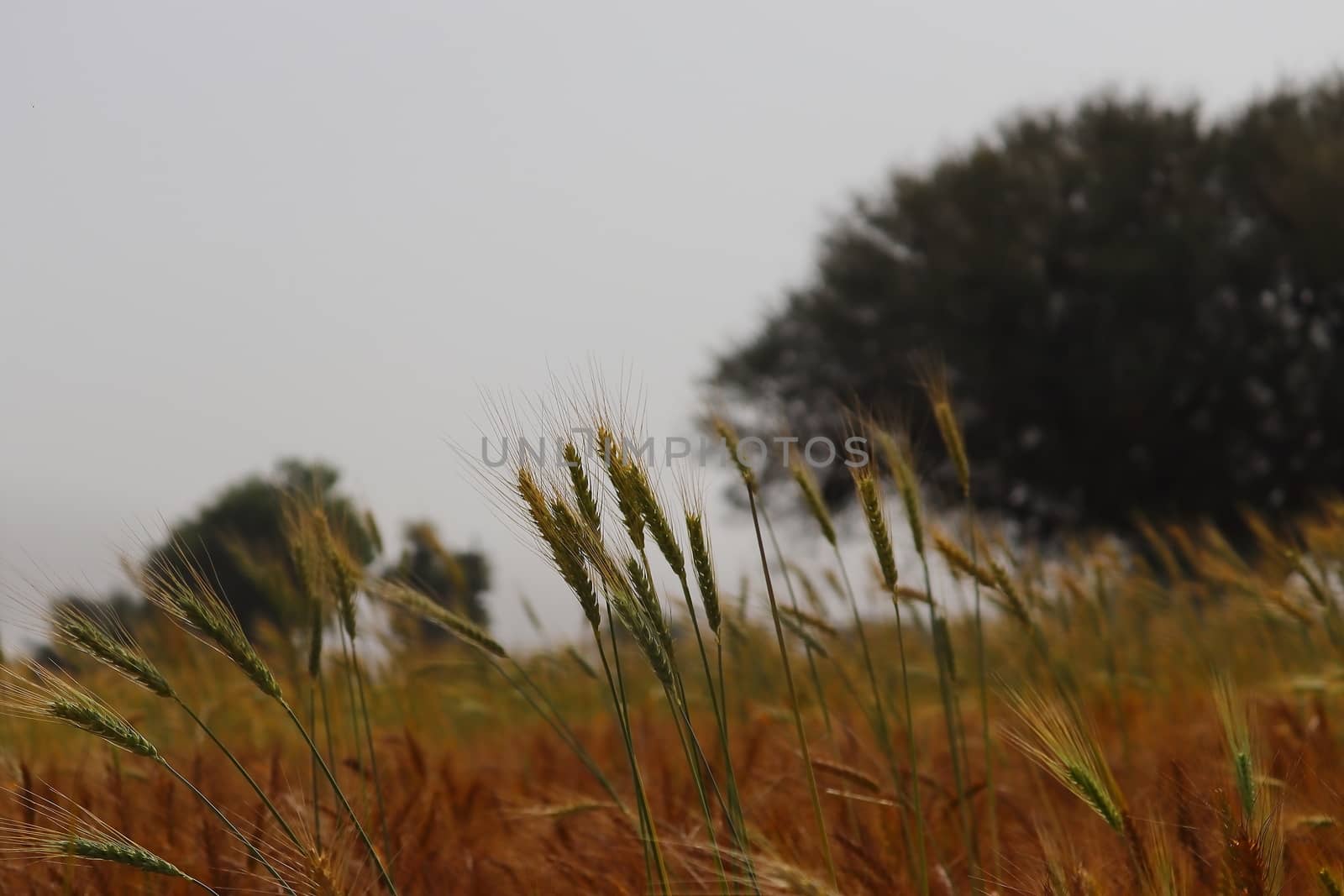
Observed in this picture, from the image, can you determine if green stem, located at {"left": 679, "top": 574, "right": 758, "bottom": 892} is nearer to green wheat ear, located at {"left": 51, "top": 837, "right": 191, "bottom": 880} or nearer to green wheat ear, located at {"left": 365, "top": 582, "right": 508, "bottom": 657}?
green wheat ear, located at {"left": 365, "top": 582, "right": 508, "bottom": 657}

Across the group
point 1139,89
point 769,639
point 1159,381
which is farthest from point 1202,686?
point 1139,89

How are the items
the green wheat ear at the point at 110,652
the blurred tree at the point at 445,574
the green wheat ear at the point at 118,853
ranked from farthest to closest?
the blurred tree at the point at 445,574 → the green wheat ear at the point at 110,652 → the green wheat ear at the point at 118,853

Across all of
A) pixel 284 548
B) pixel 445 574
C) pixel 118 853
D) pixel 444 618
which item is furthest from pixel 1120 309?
pixel 118 853

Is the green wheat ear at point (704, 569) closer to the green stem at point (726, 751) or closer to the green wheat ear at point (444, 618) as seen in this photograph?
the green stem at point (726, 751)

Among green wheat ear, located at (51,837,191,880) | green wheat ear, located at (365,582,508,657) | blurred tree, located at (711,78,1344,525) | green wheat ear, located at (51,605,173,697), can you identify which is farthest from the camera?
blurred tree, located at (711,78,1344,525)

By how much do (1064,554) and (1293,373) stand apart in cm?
394

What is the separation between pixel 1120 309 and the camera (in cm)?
1583

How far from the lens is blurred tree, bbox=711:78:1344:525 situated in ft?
50.8

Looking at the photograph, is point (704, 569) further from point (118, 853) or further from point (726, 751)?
point (118, 853)

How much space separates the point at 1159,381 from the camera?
15.4 m

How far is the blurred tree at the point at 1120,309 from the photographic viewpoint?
15477 millimetres

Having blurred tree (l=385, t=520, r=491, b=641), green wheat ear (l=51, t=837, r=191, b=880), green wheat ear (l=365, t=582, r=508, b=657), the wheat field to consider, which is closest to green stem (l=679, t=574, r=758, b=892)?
the wheat field

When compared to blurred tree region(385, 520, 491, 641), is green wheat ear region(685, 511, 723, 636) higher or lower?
lower

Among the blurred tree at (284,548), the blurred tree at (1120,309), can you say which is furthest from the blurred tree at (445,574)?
the blurred tree at (1120,309)
